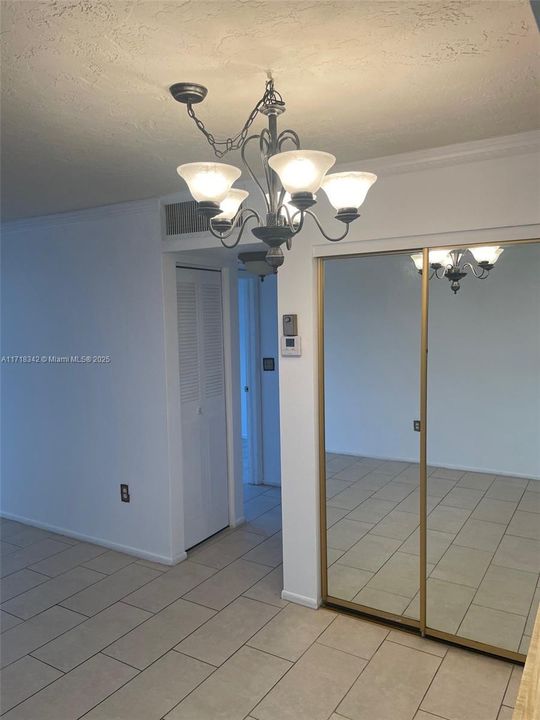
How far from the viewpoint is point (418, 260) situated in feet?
8.92

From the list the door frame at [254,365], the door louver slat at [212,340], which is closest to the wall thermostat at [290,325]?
the door louver slat at [212,340]

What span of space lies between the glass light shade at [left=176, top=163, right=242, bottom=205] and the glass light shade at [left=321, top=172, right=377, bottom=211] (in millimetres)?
291

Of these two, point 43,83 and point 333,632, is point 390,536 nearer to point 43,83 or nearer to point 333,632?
point 333,632

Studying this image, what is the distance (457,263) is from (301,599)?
207 cm

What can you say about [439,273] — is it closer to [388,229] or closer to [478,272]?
[478,272]

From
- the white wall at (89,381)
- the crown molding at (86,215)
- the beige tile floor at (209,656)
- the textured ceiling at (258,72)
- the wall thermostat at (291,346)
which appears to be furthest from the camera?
the white wall at (89,381)

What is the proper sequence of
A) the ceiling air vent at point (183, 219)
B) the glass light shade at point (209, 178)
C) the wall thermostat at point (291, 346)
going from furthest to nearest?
the ceiling air vent at point (183, 219) < the wall thermostat at point (291, 346) < the glass light shade at point (209, 178)

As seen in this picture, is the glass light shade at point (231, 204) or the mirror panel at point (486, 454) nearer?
the glass light shade at point (231, 204)

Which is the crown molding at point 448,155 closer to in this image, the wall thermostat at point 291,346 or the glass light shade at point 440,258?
the glass light shade at point 440,258

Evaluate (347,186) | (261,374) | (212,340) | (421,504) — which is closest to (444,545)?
(421,504)

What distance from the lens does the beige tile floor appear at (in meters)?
2.32

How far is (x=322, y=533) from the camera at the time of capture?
3.11 m

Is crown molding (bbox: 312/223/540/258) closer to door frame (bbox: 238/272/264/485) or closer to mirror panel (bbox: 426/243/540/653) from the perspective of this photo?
mirror panel (bbox: 426/243/540/653)

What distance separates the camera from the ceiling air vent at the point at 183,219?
3.34m
